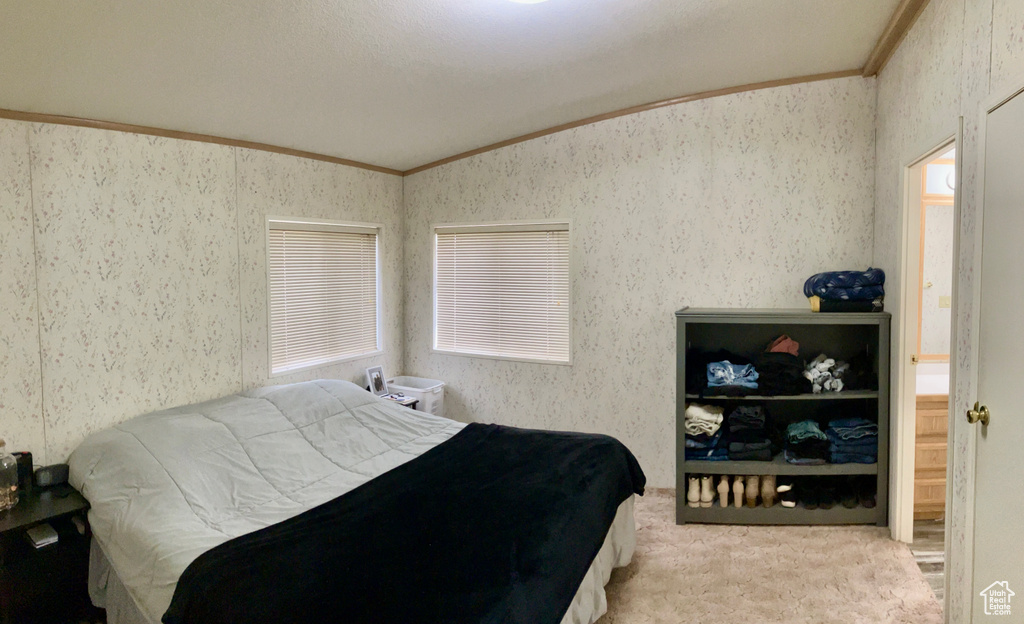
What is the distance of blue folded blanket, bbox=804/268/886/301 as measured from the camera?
126 inches

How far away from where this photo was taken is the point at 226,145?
329 centimetres

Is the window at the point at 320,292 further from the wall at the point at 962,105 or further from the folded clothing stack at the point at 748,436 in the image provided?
the wall at the point at 962,105

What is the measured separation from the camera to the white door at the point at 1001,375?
1.79 meters

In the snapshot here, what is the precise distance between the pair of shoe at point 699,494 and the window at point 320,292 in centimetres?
245

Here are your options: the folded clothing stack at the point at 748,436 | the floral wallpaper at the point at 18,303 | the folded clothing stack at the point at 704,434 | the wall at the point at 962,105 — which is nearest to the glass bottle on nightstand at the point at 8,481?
the floral wallpaper at the point at 18,303

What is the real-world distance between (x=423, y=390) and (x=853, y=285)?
9.26ft

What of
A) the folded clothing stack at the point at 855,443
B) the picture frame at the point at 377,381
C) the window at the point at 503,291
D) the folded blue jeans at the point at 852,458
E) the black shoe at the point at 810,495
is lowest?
the black shoe at the point at 810,495

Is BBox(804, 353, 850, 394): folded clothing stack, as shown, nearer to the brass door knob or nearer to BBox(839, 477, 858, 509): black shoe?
BBox(839, 477, 858, 509): black shoe

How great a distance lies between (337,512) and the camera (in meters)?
2.26

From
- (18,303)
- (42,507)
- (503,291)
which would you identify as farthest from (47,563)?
(503,291)

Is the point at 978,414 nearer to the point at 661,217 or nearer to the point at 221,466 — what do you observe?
the point at 661,217

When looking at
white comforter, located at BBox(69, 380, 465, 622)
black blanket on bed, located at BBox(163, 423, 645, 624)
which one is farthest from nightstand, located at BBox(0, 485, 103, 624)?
black blanket on bed, located at BBox(163, 423, 645, 624)

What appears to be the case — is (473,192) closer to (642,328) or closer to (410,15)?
(642,328)

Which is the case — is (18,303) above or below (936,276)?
below
